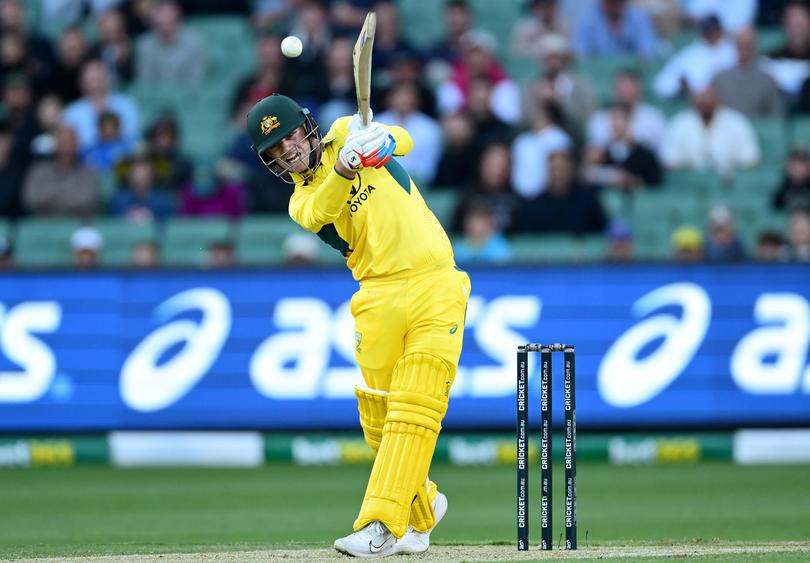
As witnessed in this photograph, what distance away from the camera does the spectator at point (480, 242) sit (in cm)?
1246

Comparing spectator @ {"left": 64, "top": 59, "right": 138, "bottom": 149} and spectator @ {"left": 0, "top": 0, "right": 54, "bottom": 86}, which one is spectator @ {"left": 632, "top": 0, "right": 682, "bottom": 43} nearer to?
spectator @ {"left": 64, "top": 59, "right": 138, "bottom": 149}

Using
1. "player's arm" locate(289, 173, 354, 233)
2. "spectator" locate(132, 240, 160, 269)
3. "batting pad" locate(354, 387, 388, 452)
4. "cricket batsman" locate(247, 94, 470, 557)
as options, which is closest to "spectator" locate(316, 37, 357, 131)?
"spectator" locate(132, 240, 160, 269)

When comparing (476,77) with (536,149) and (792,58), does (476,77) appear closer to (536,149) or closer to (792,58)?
(536,149)

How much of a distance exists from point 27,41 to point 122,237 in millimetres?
3743

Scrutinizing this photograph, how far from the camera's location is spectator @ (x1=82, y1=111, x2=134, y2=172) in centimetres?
1446

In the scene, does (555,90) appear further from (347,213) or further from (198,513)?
(347,213)

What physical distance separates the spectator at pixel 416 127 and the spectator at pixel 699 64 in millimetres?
2440

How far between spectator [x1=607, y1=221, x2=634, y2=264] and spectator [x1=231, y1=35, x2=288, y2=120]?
3.79 meters

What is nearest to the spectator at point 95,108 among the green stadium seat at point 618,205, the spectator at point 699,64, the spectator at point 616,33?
the spectator at point 616,33

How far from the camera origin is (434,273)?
6.89 meters

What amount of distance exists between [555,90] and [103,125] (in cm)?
439

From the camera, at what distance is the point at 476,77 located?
14562mm

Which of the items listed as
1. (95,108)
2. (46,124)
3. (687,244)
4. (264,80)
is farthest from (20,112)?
(687,244)

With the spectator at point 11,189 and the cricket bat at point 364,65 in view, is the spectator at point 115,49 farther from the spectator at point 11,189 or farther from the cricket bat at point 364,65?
the cricket bat at point 364,65
